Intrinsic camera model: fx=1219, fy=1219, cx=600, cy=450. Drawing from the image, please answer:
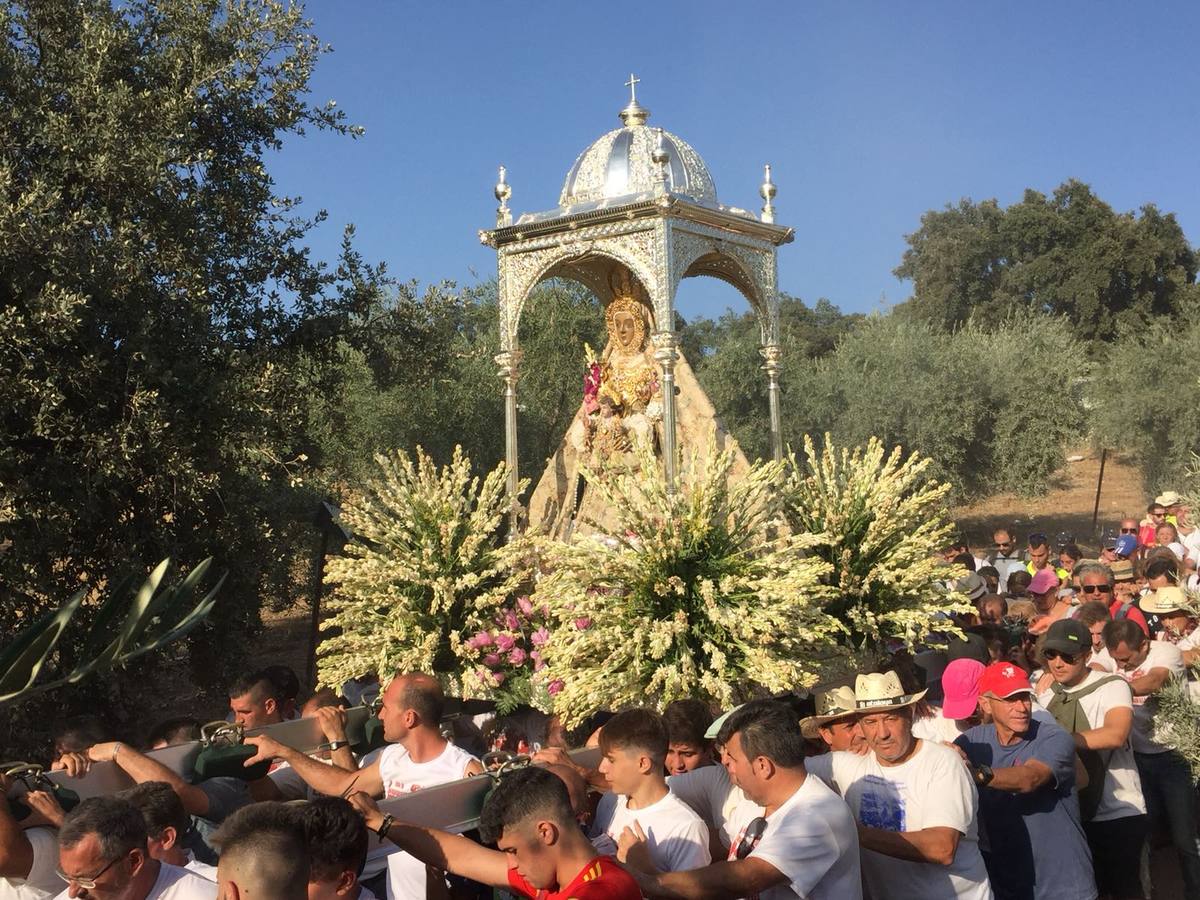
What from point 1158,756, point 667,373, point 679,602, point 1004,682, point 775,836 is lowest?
point 1158,756

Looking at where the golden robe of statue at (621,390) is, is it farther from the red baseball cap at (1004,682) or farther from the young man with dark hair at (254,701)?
the red baseball cap at (1004,682)

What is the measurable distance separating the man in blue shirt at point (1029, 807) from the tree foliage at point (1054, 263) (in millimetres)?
36789

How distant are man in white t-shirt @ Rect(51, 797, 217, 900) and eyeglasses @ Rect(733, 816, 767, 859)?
5.15 feet

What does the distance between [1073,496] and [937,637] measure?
2622 centimetres

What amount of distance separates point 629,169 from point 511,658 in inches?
255

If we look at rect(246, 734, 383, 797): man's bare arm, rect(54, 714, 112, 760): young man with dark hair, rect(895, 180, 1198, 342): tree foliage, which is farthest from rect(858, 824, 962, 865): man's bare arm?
rect(895, 180, 1198, 342): tree foliage

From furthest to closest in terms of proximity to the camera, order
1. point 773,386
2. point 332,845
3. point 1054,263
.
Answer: point 1054,263
point 773,386
point 332,845

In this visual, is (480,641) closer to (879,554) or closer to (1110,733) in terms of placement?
(879,554)

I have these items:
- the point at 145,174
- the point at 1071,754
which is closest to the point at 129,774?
the point at 1071,754

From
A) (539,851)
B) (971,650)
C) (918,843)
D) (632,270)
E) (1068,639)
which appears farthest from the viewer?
(632,270)

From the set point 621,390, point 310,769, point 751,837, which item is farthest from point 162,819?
point 621,390

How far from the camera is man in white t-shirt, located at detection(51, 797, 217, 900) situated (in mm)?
3316

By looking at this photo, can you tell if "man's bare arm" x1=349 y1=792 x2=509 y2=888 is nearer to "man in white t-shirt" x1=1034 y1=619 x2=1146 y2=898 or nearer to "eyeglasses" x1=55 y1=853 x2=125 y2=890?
"eyeglasses" x1=55 y1=853 x2=125 y2=890

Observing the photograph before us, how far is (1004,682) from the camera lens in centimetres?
467
